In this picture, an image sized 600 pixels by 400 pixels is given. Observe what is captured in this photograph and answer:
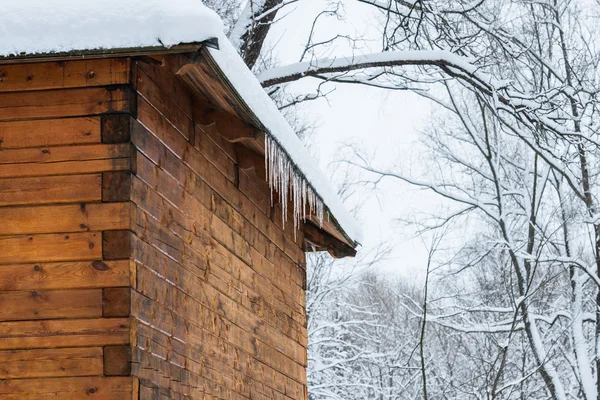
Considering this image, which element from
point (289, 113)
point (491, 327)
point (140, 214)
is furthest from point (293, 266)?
point (289, 113)

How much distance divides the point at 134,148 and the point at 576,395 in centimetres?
1862

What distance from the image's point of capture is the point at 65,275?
4.31 metres

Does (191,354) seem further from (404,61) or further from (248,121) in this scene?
(404,61)

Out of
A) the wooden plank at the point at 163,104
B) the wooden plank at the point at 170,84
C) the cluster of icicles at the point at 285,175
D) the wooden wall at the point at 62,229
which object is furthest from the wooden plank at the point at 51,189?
the cluster of icicles at the point at 285,175

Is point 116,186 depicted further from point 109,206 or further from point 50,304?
point 50,304

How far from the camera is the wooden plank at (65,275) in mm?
4266

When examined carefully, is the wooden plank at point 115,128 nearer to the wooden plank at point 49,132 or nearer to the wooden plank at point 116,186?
the wooden plank at point 49,132

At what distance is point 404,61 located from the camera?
10.2m

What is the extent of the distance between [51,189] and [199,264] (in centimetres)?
117

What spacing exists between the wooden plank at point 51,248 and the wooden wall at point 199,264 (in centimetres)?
21

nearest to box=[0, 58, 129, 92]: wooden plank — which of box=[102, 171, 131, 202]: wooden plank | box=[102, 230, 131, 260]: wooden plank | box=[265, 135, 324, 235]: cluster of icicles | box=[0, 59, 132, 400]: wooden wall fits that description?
box=[0, 59, 132, 400]: wooden wall

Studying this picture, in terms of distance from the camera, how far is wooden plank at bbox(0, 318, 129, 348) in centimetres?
420

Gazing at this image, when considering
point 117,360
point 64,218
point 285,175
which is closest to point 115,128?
point 64,218

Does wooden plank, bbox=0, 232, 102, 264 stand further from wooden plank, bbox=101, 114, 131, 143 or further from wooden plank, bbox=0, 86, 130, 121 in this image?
wooden plank, bbox=0, 86, 130, 121
